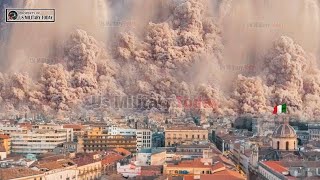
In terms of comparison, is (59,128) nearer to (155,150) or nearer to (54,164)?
(155,150)

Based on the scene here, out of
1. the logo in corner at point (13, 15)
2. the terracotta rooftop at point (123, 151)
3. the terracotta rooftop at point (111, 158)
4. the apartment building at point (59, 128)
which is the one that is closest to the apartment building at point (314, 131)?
the terracotta rooftop at point (123, 151)

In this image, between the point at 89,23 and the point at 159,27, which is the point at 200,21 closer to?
the point at 159,27

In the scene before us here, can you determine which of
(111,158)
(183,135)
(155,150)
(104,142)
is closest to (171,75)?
(183,135)

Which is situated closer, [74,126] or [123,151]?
[123,151]

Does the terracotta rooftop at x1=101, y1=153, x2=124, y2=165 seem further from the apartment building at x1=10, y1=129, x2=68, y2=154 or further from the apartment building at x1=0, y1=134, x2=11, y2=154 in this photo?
the apartment building at x1=0, y1=134, x2=11, y2=154

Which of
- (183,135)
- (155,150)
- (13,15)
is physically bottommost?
(155,150)

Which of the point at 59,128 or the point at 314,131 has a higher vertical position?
the point at 59,128

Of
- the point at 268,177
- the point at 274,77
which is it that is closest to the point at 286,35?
the point at 274,77
